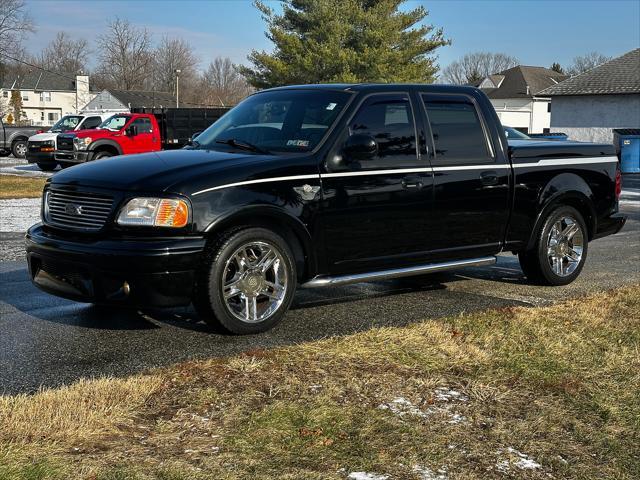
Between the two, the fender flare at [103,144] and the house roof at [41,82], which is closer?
the fender flare at [103,144]

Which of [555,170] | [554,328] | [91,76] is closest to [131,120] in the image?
[555,170]

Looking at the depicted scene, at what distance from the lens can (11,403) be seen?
4012 millimetres

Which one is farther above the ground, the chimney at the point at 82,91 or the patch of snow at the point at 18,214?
the chimney at the point at 82,91

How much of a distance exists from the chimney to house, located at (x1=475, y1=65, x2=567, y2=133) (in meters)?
49.7

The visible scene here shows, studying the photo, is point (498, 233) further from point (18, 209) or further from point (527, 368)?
point (18, 209)

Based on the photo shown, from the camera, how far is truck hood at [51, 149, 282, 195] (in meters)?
5.29

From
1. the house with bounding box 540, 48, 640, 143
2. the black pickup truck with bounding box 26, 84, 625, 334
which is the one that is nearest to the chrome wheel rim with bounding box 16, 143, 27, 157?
the house with bounding box 540, 48, 640, 143

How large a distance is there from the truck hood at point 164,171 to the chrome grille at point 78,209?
9 centimetres

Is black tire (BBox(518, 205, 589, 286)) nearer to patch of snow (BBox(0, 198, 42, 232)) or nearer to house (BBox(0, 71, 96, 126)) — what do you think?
patch of snow (BBox(0, 198, 42, 232))

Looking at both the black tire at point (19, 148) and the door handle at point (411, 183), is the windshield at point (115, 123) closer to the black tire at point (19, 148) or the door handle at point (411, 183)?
the black tire at point (19, 148)

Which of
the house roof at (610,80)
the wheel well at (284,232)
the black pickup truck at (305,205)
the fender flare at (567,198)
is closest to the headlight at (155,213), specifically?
the black pickup truck at (305,205)

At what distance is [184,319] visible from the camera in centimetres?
612

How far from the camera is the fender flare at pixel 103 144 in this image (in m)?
23.4

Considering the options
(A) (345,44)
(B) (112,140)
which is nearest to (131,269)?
(B) (112,140)
